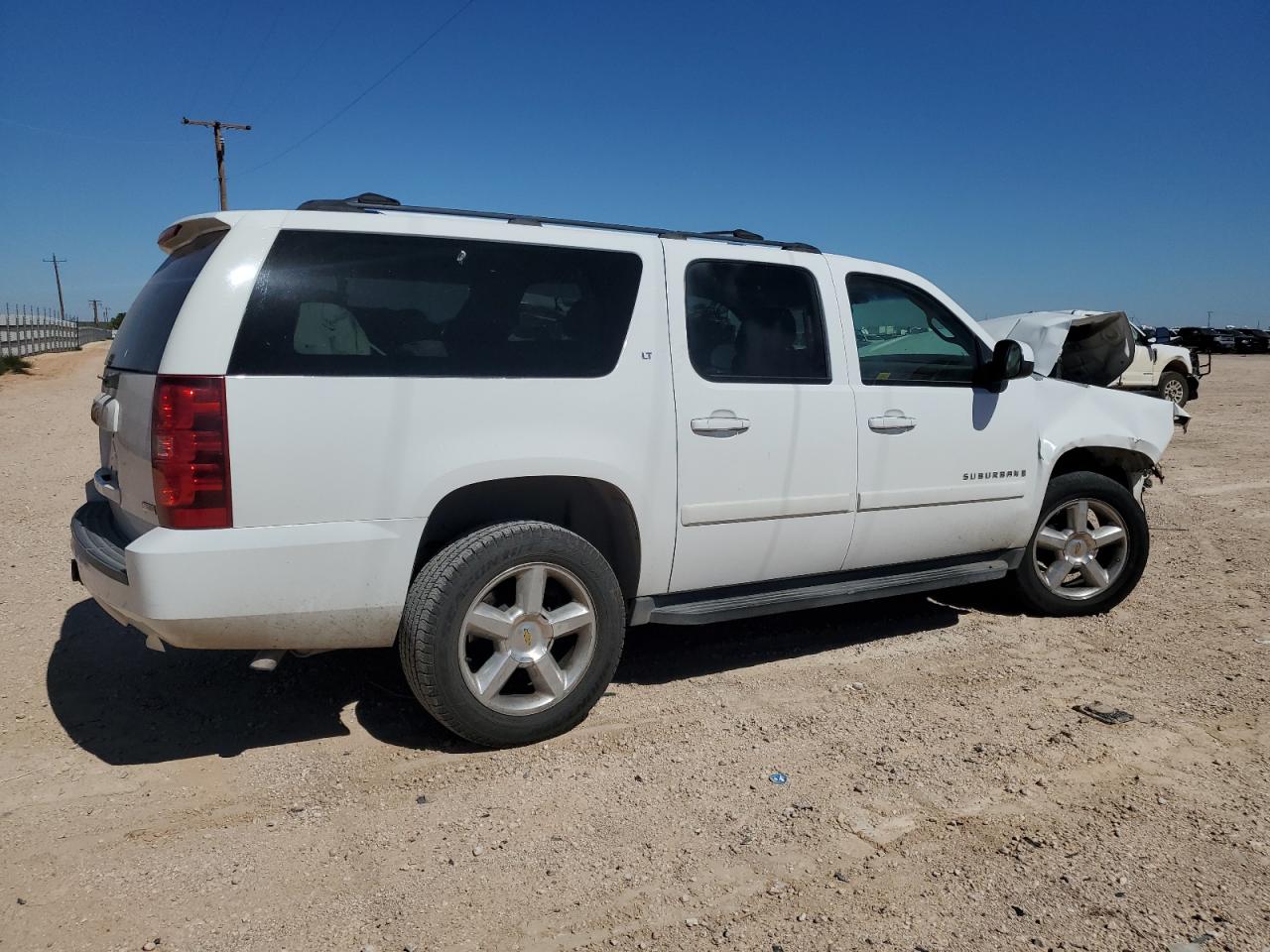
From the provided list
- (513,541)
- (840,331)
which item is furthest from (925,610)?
(513,541)

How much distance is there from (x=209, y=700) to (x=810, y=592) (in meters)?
2.62

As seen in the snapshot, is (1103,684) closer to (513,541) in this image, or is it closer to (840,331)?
(840,331)

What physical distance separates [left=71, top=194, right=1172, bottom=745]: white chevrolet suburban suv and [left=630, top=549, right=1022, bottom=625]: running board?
0.02 metres

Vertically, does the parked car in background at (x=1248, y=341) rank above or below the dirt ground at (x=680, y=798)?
above

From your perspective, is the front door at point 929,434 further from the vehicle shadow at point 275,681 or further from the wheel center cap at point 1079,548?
the vehicle shadow at point 275,681

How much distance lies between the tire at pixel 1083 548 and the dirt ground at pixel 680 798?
0.64 ft

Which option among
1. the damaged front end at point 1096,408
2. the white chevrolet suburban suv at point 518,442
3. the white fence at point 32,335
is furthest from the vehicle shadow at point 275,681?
the white fence at point 32,335

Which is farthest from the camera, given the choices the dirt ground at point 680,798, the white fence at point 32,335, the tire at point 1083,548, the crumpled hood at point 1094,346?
the white fence at point 32,335

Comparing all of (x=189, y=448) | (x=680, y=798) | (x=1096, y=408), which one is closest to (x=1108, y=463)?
(x=1096, y=408)

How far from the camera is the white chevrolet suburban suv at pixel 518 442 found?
308 centimetres

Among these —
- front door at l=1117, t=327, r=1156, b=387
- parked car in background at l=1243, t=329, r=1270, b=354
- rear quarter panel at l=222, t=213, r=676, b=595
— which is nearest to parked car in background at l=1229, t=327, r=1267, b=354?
parked car in background at l=1243, t=329, r=1270, b=354

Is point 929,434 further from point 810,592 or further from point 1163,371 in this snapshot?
point 1163,371

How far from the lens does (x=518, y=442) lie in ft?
11.4

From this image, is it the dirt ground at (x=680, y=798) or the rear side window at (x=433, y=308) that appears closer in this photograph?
the dirt ground at (x=680, y=798)
